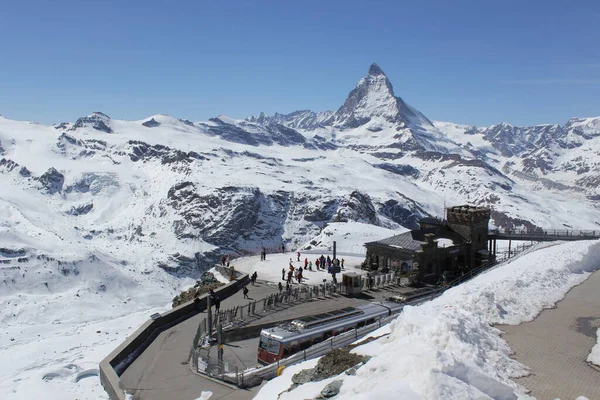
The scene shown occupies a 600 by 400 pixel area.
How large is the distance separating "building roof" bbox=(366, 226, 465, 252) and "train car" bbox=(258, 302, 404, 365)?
46.9 ft

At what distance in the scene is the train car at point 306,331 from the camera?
21.2 meters

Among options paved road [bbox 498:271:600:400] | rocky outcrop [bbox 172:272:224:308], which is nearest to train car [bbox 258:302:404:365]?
paved road [bbox 498:271:600:400]

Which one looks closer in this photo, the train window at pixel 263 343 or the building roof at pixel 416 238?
the train window at pixel 263 343

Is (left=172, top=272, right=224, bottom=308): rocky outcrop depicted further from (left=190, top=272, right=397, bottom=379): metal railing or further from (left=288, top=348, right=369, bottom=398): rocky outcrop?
(left=288, top=348, right=369, bottom=398): rocky outcrop

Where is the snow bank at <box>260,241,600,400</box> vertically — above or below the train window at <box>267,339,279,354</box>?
above

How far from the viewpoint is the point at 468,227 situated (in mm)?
42156

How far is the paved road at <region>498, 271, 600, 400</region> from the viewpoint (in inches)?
529

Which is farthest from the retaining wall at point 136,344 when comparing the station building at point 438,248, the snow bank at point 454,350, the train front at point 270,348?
the station building at point 438,248

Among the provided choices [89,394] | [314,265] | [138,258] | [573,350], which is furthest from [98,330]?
[138,258]

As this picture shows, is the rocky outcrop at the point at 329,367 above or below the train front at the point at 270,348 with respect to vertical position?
above

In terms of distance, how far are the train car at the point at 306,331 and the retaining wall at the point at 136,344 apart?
6.15 meters

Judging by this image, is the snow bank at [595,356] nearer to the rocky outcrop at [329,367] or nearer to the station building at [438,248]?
the rocky outcrop at [329,367]

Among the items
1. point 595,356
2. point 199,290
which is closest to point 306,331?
point 595,356

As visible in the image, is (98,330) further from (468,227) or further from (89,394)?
(468,227)
